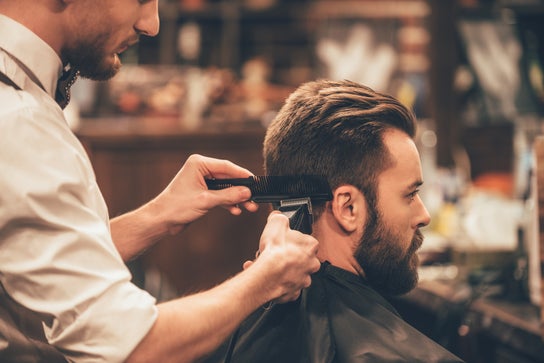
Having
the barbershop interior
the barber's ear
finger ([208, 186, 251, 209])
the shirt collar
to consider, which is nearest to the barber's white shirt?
the shirt collar

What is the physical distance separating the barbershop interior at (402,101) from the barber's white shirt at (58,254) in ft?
4.23

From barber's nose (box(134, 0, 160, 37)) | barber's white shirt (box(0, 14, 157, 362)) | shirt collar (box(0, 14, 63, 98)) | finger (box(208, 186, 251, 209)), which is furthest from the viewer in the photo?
finger (box(208, 186, 251, 209))

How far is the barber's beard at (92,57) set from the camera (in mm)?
1456

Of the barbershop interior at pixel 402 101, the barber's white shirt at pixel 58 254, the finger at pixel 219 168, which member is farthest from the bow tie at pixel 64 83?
the barbershop interior at pixel 402 101

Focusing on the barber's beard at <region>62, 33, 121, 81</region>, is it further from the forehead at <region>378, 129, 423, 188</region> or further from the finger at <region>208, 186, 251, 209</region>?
the forehead at <region>378, 129, 423, 188</region>

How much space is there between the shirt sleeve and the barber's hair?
1.91ft

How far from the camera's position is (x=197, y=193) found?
177 cm

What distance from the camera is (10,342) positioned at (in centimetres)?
147

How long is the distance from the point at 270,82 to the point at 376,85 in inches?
61.9

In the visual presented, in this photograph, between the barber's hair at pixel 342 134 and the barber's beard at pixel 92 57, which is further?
the barber's hair at pixel 342 134

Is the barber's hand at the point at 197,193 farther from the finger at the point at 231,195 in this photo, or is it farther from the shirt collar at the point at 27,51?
the shirt collar at the point at 27,51

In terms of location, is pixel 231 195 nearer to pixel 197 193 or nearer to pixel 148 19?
pixel 197 193

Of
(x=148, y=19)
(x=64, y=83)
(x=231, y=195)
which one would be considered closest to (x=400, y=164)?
(x=231, y=195)

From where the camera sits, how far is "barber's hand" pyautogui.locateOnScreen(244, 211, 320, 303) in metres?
1.40
